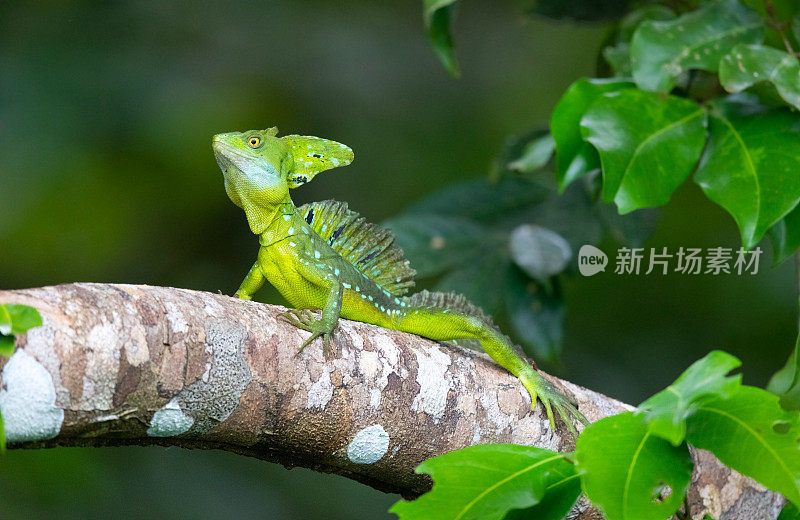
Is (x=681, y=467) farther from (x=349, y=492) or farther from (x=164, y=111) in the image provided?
(x=164, y=111)

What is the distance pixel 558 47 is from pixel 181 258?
3031 mm

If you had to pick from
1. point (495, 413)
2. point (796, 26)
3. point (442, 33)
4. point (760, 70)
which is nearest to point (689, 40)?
point (760, 70)

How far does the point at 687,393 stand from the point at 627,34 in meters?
2.11

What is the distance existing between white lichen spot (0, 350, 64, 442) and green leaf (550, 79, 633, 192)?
147 centimetres

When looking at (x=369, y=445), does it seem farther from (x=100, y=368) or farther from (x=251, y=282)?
(x=251, y=282)

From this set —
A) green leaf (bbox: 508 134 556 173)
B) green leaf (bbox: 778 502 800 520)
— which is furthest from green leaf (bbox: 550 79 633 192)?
green leaf (bbox: 778 502 800 520)

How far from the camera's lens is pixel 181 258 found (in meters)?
5.04

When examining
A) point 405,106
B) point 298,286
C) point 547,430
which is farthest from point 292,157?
point 405,106

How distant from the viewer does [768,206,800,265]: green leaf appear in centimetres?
226

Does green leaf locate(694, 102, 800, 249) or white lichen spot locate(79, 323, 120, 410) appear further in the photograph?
green leaf locate(694, 102, 800, 249)

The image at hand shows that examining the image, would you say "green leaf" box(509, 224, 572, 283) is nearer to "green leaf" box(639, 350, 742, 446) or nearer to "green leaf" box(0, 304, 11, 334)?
"green leaf" box(639, 350, 742, 446)

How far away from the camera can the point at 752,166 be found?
221cm

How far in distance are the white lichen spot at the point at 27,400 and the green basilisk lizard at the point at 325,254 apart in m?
0.89
